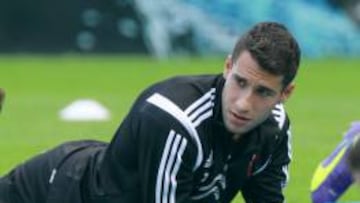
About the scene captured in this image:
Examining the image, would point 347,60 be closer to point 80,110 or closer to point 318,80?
point 318,80

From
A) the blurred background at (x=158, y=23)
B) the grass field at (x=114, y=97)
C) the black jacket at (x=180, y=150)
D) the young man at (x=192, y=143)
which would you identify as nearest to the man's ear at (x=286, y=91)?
the young man at (x=192, y=143)

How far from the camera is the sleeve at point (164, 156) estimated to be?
532cm

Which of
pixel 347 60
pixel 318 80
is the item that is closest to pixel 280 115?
pixel 318 80

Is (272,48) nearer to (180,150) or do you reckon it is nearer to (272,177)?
(180,150)

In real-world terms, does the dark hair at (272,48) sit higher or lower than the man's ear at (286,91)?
higher

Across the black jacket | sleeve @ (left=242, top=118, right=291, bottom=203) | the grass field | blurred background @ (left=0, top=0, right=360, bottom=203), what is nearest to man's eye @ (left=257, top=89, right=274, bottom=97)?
the black jacket

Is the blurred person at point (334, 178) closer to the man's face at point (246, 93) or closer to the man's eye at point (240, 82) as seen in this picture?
the man's face at point (246, 93)

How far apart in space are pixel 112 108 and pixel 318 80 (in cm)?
479

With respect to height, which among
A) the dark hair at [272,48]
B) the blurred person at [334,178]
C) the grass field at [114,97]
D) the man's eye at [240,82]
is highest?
the dark hair at [272,48]

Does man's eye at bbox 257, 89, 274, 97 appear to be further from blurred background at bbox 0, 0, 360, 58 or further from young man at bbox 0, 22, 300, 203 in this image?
blurred background at bbox 0, 0, 360, 58

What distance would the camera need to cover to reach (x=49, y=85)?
16922mm

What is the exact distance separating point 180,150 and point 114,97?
33.3 ft

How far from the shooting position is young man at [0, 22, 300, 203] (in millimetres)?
5266

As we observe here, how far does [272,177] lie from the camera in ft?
19.9
